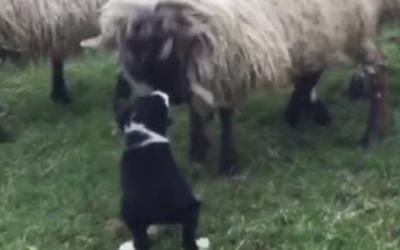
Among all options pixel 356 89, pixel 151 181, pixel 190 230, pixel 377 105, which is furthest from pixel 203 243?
pixel 356 89

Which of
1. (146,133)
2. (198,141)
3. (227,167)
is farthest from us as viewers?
(198,141)

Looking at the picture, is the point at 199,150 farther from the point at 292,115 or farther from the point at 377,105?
the point at 377,105

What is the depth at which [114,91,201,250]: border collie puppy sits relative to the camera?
5691 millimetres

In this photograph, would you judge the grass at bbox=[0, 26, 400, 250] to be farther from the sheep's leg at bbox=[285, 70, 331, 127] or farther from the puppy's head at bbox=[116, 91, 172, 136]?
the puppy's head at bbox=[116, 91, 172, 136]

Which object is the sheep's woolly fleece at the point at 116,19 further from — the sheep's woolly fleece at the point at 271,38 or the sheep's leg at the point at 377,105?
the sheep's leg at the point at 377,105

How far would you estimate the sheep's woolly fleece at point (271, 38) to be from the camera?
6.37 m

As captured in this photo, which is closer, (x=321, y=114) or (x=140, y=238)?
(x=140, y=238)

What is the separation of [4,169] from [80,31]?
1.42 meters

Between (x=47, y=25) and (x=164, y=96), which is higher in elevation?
(x=164, y=96)

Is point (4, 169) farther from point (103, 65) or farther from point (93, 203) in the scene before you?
point (103, 65)

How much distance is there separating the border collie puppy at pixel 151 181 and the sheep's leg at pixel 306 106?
215 centimetres

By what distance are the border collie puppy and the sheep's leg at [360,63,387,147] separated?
2.05 metres

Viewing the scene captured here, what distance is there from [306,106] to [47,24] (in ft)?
6.80

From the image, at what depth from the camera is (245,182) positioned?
6918 mm
